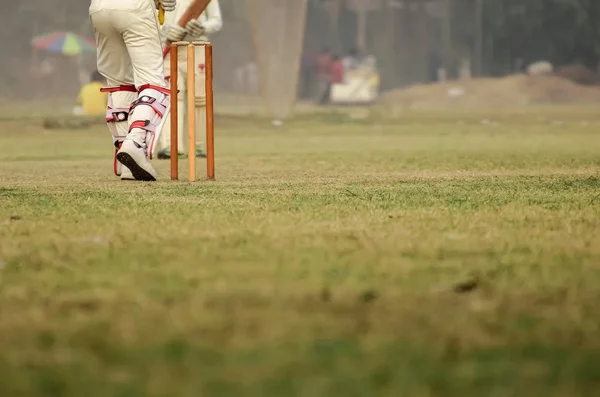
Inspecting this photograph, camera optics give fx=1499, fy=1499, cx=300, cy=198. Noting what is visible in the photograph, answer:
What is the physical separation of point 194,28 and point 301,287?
973 cm

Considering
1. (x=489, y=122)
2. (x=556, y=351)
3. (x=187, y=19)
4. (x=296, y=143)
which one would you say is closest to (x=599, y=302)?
(x=556, y=351)

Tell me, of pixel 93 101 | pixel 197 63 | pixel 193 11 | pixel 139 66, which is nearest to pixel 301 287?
pixel 139 66

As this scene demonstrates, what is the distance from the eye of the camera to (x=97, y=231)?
748cm

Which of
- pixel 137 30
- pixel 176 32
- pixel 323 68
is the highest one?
pixel 323 68

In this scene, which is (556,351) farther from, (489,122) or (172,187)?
(489,122)

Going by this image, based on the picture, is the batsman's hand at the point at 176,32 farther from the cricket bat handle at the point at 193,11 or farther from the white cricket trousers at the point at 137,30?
the white cricket trousers at the point at 137,30

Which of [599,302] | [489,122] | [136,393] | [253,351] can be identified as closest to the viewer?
[136,393]

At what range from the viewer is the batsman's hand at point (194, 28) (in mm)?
14773

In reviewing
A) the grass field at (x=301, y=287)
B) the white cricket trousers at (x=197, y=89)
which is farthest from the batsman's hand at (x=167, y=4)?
the white cricket trousers at (x=197, y=89)

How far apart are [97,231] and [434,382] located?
395 centimetres

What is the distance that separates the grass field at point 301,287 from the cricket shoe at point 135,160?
0.57ft

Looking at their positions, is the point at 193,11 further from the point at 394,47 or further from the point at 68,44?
the point at 394,47

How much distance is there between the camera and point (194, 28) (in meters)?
14.8

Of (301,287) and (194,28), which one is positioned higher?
(194,28)
